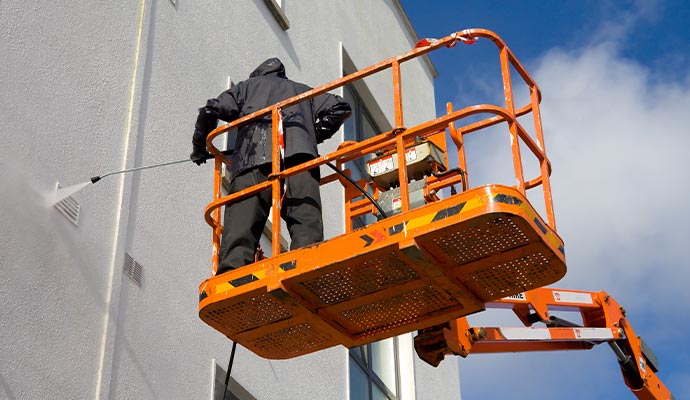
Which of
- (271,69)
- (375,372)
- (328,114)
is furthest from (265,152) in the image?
(375,372)

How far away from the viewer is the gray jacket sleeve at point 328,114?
28.3ft

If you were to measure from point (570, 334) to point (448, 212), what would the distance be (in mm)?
3625

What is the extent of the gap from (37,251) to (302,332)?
197 cm

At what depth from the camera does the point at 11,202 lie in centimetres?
756

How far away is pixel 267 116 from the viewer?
27.5 feet

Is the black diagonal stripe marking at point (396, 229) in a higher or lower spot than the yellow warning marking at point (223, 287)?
higher

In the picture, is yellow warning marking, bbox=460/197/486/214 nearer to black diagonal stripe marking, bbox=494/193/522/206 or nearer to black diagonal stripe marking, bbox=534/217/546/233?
black diagonal stripe marking, bbox=494/193/522/206

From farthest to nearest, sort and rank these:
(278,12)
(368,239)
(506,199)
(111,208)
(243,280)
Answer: (278,12)
(111,208)
(243,280)
(368,239)
(506,199)

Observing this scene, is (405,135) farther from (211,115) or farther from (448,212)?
(211,115)

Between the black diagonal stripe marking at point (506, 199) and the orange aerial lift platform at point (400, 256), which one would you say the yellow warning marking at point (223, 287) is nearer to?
the orange aerial lift platform at point (400, 256)

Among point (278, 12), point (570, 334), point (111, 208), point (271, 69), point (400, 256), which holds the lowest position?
point (400, 256)

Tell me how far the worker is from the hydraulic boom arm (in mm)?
1832

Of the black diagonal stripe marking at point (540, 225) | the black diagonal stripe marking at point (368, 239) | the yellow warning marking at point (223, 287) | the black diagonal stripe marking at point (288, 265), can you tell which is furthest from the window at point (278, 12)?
the black diagonal stripe marking at point (540, 225)

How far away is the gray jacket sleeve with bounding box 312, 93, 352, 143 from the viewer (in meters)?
8.62
